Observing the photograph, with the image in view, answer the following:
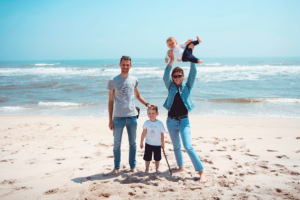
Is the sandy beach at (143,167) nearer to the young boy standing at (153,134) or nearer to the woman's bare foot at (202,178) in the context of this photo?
the woman's bare foot at (202,178)

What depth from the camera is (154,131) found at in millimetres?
3488

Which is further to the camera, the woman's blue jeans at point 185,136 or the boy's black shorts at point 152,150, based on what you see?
the boy's black shorts at point 152,150

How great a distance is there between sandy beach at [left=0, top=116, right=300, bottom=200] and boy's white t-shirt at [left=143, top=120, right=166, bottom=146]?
59 cm

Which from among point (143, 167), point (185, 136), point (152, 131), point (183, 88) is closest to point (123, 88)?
point (152, 131)

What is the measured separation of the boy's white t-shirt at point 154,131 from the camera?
3486mm

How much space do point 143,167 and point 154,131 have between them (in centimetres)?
87

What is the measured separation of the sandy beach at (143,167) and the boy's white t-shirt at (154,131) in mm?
589

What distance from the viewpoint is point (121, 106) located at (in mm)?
3373

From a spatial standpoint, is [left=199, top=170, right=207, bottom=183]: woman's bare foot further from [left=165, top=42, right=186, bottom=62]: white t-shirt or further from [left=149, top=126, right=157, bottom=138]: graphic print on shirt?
[left=165, top=42, right=186, bottom=62]: white t-shirt

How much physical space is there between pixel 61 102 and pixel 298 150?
35.9ft

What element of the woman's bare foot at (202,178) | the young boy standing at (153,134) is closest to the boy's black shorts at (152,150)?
the young boy standing at (153,134)

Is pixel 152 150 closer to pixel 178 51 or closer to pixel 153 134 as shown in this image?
pixel 153 134

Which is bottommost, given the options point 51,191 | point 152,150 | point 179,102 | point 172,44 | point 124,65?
point 51,191

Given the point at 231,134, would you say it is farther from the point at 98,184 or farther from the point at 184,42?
the point at 98,184
